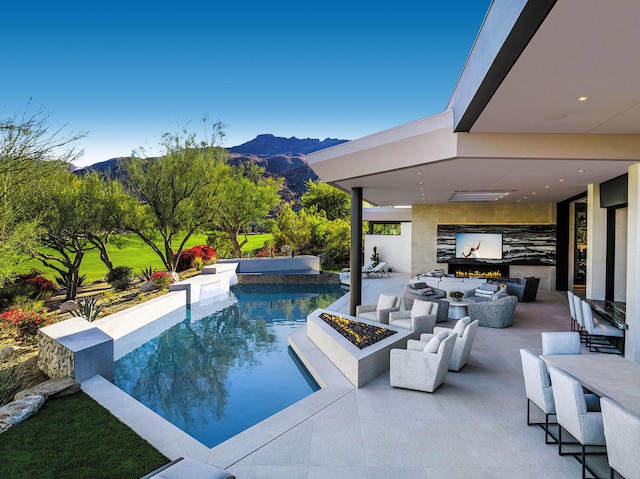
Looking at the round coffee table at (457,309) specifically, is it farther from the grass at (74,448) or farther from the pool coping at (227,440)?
the grass at (74,448)

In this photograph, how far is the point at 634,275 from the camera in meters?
7.15

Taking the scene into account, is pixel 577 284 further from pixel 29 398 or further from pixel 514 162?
pixel 29 398

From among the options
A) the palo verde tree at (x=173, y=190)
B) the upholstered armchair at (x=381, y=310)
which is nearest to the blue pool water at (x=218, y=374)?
the upholstered armchair at (x=381, y=310)

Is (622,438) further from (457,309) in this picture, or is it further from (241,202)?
(241,202)

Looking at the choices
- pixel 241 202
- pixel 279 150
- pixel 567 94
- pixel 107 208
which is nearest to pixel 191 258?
pixel 241 202

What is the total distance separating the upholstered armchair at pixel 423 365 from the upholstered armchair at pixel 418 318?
1843 mm

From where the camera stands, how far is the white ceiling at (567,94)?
10.2 feet

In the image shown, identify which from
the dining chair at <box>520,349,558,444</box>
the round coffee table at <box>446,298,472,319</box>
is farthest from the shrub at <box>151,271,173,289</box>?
the dining chair at <box>520,349,558,444</box>

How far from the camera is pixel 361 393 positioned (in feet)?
18.9

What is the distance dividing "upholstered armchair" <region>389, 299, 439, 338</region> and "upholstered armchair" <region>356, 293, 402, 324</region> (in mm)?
269

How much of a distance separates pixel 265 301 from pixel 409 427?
1065 cm

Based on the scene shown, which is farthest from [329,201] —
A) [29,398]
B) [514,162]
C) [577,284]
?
[29,398]

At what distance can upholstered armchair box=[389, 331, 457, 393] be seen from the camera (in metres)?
5.69

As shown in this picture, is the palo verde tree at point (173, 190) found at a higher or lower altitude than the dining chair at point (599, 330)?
higher
